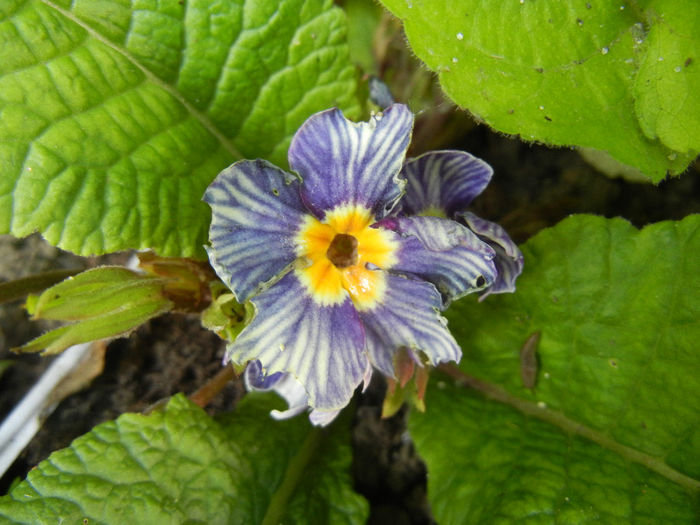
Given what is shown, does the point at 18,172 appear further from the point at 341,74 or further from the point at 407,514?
the point at 407,514

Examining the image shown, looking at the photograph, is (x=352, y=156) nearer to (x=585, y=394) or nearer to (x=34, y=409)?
(x=585, y=394)

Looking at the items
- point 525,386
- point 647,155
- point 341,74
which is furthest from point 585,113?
point 525,386

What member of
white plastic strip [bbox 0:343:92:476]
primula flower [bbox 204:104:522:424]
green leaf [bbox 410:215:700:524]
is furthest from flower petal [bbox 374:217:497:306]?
white plastic strip [bbox 0:343:92:476]

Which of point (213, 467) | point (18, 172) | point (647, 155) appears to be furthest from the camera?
point (213, 467)

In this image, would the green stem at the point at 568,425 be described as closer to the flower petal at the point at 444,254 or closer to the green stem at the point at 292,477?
the green stem at the point at 292,477

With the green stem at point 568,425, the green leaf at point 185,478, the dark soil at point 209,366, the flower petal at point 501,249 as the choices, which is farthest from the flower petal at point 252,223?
A: the dark soil at point 209,366

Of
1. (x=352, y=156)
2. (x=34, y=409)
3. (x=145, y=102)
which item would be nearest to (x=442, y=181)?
(x=352, y=156)
